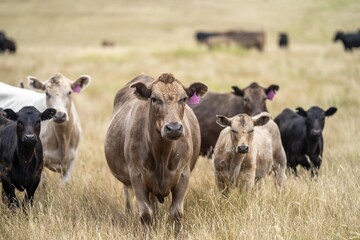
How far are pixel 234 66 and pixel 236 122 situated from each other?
14.3m

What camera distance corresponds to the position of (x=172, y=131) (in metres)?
5.18

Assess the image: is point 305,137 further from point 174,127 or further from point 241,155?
point 174,127

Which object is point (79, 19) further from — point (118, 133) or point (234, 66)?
point (118, 133)

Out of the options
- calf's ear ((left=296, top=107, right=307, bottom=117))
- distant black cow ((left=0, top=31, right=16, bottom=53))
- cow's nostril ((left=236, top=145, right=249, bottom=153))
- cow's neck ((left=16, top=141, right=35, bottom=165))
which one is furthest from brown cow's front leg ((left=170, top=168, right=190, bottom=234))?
distant black cow ((left=0, top=31, right=16, bottom=53))

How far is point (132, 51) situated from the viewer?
27078 mm

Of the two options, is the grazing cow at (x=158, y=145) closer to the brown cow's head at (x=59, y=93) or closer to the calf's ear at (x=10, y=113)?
the calf's ear at (x=10, y=113)

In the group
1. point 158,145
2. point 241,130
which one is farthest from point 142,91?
point 241,130

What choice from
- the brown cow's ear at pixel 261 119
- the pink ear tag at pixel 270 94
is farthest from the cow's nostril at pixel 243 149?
the pink ear tag at pixel 270 94

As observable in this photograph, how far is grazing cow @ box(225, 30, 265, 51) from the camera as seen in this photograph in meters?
41.4

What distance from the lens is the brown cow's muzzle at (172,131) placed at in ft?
17.0

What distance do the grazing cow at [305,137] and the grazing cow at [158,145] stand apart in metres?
2.81

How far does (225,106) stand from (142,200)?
4.39 m

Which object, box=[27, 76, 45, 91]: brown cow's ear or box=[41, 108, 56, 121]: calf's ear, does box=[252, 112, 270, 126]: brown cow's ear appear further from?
box=[27, 76, 45, 91]: brown cow's ear

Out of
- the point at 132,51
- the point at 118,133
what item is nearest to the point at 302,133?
the point at 118,133
